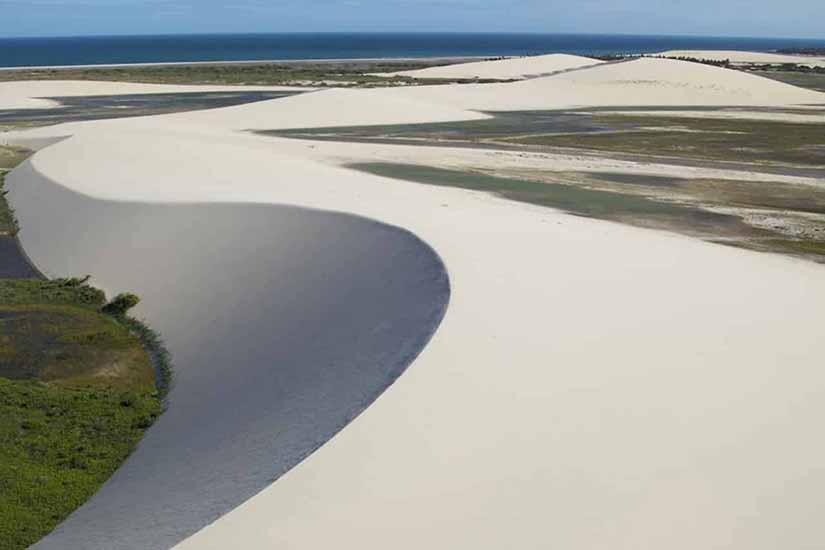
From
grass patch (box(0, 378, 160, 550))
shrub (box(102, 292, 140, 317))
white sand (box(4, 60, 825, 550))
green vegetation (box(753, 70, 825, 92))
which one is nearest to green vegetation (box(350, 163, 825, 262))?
A: white sand (box(4, 60, 825, 550))

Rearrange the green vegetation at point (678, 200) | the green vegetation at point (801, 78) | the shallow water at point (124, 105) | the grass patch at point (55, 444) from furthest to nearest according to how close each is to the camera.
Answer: the green vegetation at point (801, 78) → the shallow water at point (124, 105) → the green vegetation at point (678, 200) → the grass patch at point (55, 444)

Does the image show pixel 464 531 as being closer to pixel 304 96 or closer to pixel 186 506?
pixel 186 506

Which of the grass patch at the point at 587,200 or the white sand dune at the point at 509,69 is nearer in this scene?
the grass patch at the point at 587,200

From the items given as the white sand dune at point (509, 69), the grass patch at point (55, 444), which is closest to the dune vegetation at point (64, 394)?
the grass patch at point (55, 444)

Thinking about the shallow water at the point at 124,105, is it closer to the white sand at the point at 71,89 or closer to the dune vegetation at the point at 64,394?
the white sand at the point at 71,89

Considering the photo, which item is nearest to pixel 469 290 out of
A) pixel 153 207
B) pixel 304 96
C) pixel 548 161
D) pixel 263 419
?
pixel 263 419

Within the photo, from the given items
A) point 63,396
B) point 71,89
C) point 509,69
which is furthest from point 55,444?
point 509,69
